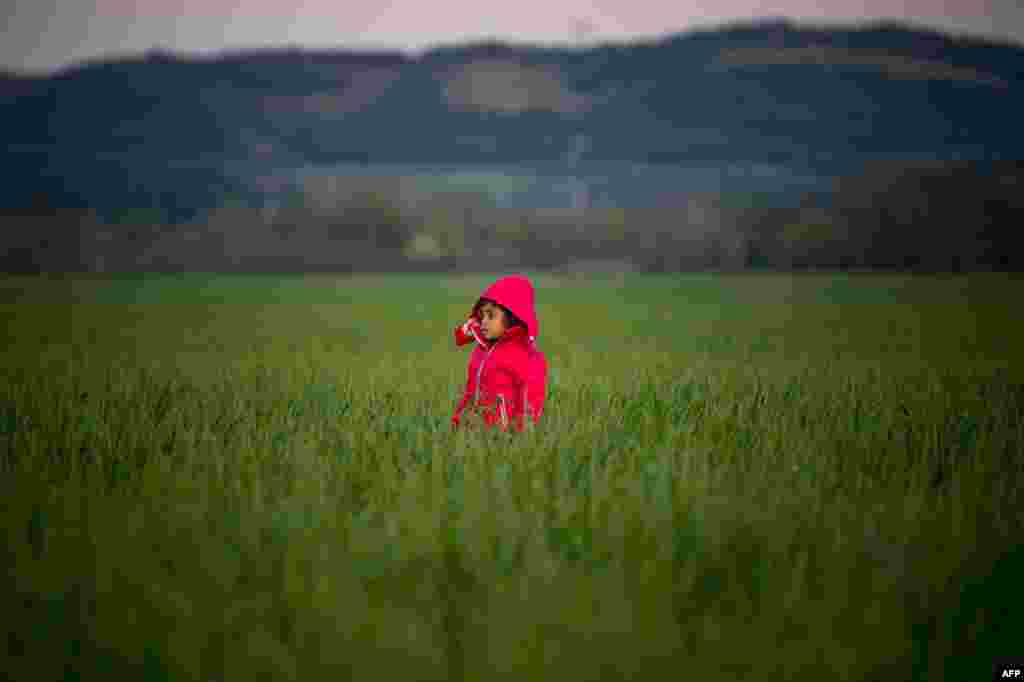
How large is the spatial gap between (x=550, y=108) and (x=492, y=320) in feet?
321

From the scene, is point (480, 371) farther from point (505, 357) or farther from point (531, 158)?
point (531, 158)

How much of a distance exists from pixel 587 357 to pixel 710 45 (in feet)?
392

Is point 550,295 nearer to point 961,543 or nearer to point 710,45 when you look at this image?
point 961,543

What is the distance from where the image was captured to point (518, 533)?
8.02 ft

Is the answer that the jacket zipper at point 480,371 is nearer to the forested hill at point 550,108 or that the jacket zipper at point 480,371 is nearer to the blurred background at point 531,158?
the blurred background at point 531,158

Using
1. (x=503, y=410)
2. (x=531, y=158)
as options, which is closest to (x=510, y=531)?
(x=503, y=410)

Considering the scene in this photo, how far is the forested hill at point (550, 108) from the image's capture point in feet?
275

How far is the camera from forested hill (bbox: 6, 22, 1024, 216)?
83.9m

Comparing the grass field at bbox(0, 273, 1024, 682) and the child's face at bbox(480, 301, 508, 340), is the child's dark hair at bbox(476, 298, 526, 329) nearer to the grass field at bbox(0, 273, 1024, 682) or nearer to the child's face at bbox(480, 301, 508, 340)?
the child's face at bbox(480, 301, 508, 340)

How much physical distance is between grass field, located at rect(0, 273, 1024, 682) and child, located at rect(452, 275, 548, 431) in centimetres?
21

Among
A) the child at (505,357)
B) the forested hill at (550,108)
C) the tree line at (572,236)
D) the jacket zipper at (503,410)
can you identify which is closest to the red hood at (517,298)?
the child at (505,357)

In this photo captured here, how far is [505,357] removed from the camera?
3.75m

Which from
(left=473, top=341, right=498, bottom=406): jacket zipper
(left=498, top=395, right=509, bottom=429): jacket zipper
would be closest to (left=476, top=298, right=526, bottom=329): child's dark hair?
(left=473, top=341, right=498, bottom=406): jacket zipper

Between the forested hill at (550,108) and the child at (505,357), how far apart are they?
225 feet
